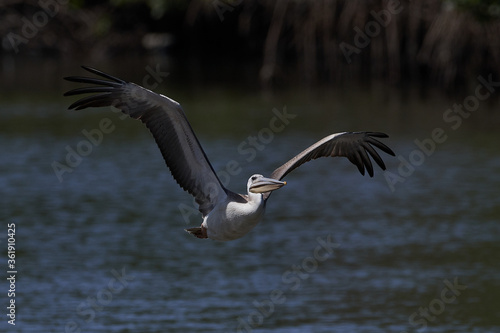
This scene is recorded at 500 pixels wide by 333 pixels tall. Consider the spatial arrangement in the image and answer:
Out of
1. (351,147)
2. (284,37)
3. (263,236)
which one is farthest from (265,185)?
(284,37)

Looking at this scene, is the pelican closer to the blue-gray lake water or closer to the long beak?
the long beak

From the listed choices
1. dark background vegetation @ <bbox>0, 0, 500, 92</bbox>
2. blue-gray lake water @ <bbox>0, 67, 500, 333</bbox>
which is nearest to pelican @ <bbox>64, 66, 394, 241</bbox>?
blue-gray lake water @ <bbox>0, 67, 500, 333</bbox>

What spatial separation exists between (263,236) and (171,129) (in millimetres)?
10769

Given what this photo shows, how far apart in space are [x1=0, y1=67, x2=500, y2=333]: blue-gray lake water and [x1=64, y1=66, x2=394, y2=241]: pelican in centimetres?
585

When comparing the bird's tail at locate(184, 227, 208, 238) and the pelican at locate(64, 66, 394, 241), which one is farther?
the bird's tail at locate(184, 227, 208, 238)

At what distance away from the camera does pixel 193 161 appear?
9625mm

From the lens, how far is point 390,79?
3800 centimetres

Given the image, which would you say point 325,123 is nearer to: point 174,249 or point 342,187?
point 342,187

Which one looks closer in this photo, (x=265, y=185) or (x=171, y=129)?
(x=265, y=185)

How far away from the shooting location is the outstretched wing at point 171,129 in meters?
9.21

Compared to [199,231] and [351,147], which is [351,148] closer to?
[351,147]

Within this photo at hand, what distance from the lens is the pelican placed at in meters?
9.03

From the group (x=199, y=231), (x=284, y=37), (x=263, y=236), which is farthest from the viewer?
(x=284, y=37)

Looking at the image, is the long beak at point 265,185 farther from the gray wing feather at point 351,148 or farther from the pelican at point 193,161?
the gray wing feather at point 351,148
